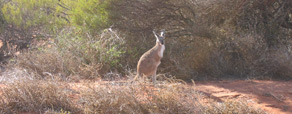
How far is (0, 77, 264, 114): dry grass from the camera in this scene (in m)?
4.46

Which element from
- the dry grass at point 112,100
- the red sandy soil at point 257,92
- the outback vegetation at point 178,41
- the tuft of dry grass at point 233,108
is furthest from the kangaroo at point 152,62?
the tuft of dry grass at point 233,108

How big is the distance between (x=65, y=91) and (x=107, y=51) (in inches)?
112

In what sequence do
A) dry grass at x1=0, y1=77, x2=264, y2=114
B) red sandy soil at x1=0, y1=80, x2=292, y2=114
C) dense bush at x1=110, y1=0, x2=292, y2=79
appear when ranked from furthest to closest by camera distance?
1. dense bush at x1=110, y1=0, x2=292, y2=79
2. red sandy soil at x1=0, y1=80, x2=292, y2=114
3. dry grass at x1=0, y1=77, x2=264, y2=114

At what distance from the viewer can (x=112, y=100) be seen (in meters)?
4.54

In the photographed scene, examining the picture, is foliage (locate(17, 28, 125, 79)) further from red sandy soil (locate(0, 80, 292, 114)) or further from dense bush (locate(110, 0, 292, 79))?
red sandy soil (locate(0, 80, 292, 114))

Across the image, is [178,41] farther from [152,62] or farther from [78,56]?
[78,56]

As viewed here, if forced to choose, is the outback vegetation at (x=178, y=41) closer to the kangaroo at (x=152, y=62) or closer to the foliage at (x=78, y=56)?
the foliage at (x=78, y=56)

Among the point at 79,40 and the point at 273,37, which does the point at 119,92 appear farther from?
the point at 273,37

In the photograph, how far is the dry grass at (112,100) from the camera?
14.6ft

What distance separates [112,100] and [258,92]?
3479 mm

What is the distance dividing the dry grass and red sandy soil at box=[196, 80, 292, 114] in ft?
3.34

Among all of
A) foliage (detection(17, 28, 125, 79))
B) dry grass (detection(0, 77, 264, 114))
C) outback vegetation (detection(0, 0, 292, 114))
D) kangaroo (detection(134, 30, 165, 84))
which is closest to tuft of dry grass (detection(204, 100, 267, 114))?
dry grass (detection(0, 77, 264, 114))

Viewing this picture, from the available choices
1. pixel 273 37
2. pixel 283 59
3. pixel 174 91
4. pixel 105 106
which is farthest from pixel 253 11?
pixel 105 106

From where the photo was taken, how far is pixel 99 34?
843cm
